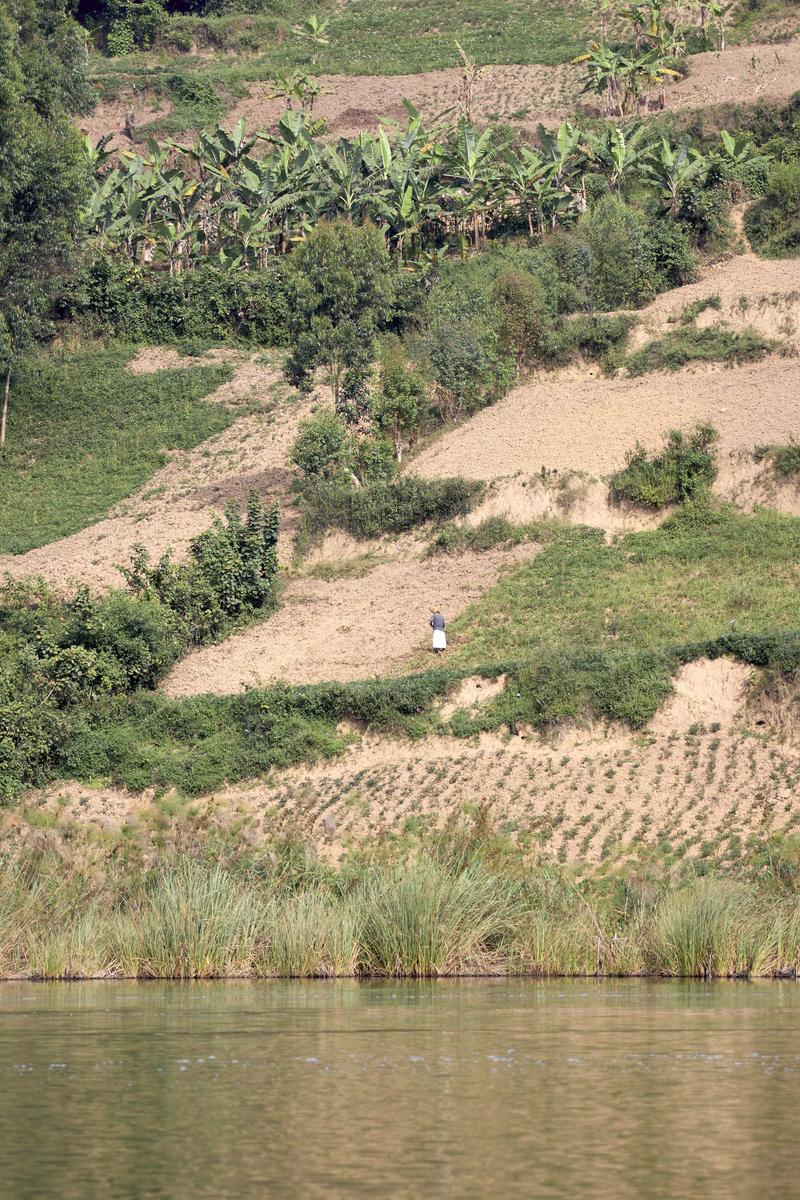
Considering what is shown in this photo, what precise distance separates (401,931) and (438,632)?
16.9 metres

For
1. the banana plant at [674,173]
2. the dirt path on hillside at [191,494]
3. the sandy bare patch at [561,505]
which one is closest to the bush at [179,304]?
the dirt path on hillside at [191,494]

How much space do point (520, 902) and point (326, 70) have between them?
7411cm

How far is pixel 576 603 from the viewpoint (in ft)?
123

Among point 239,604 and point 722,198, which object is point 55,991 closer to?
point 239,604

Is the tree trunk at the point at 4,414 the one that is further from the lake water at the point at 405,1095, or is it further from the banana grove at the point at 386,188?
the lake water at the point at 405,1095

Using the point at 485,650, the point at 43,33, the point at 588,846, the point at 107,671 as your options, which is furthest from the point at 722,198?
the point at 588,846

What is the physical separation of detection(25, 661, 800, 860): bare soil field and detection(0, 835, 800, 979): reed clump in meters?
6.61

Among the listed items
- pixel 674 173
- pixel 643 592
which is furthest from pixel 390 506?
pixel 674 173

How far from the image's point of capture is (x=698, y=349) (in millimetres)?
47375

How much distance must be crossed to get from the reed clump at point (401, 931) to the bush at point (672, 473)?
2092 cm

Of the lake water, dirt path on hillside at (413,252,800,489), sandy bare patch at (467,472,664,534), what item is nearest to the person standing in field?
sandy bare patch at (467,472,664,534)

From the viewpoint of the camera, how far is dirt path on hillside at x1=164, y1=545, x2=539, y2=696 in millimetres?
36906

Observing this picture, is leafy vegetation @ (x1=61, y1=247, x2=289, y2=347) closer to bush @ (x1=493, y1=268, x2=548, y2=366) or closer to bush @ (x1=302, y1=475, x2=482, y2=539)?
bush @ (x1=493, y1=268, x2=548, y2=366)

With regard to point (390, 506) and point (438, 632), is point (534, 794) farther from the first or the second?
point (390, 506)
